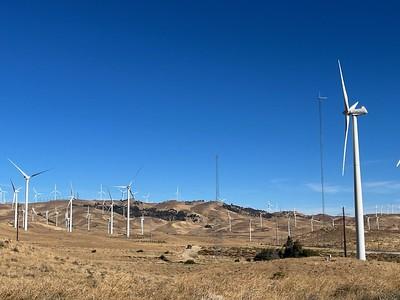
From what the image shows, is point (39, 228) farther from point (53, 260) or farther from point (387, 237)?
point (53, 260)

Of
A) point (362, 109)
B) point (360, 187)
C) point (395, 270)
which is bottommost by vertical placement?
point (395, 270)

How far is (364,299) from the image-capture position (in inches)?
843

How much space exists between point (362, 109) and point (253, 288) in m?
48.6

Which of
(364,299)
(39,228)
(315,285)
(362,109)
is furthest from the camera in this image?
(39,228)

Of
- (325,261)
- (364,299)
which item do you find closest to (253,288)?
(364,299)

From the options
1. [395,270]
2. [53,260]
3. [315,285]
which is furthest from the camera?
[53,260]

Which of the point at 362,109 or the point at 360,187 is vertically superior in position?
the point at 362,109

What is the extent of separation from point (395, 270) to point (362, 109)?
2360 cm

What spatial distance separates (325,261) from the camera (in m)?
55.2

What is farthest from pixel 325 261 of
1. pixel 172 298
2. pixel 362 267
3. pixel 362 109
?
pixel 172 298

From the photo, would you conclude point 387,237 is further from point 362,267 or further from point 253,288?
point 253,288

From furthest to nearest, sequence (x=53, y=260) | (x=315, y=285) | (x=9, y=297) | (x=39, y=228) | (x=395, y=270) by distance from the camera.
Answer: (x=39, y=228)
(x=53, y=260)
(x=395, y=270)
(x=315, y=285)
(x=9, y=297)

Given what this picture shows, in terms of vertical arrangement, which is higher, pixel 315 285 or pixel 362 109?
pixel 362 109

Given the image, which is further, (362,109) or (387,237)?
(387,237)
